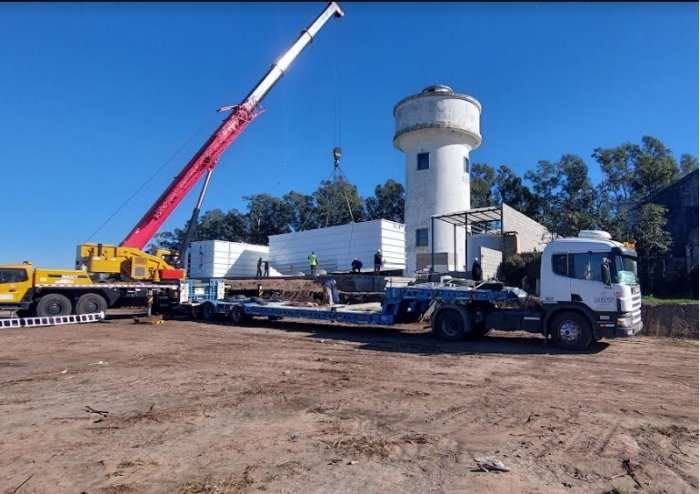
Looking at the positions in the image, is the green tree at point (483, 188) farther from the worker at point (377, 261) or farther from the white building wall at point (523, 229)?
the worker at point (377, 261)

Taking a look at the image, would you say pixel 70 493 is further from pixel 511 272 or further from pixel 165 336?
pixel 511 272

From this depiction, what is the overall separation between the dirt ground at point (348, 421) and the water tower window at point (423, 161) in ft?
56.5

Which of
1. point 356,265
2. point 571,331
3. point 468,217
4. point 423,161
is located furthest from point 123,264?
point 571,331

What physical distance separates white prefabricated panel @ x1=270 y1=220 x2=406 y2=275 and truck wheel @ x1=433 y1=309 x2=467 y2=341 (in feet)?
46.6

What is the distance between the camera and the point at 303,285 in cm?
2288

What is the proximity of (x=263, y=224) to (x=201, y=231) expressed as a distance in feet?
33.0

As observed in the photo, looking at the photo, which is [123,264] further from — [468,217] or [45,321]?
[468,217]

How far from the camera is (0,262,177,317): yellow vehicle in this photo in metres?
17.6

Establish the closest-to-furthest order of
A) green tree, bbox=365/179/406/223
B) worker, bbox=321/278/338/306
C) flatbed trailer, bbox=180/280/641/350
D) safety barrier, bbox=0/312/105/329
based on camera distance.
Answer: flatbed trailer, bbox=180/280/641/350 < safety barrier, bbox=0/312/105/329 < worker, bbox=321/278/338/306 < green tree, bbox=365/179/406/223

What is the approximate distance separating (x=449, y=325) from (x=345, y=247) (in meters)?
16.1

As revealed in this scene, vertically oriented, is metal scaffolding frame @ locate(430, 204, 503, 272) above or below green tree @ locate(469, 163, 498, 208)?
below

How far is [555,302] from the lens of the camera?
11562 millimetres

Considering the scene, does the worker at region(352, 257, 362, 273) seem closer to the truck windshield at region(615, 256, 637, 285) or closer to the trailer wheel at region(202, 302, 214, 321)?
the trailer wheel at region(202, 302, 214, 321)

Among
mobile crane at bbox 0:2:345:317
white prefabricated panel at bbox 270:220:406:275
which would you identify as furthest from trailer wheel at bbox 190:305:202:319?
white prefabricated panel at bbox 270:220:406:275
